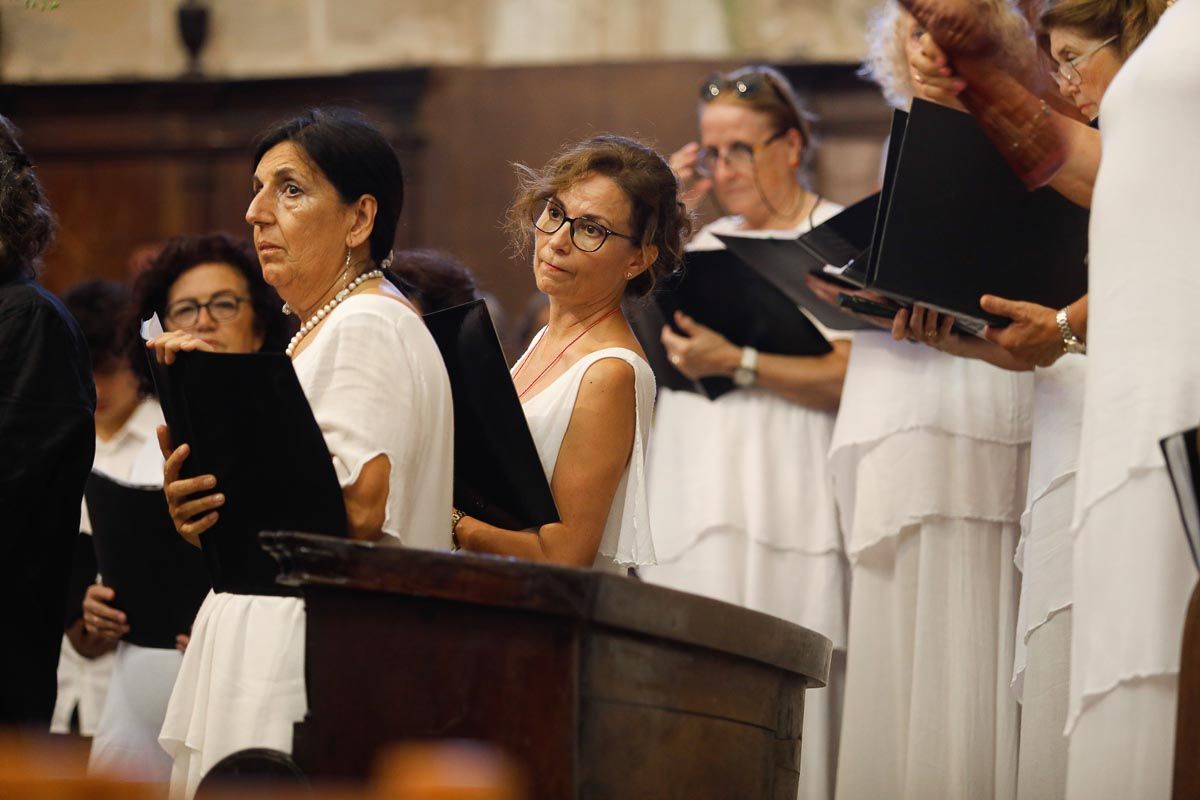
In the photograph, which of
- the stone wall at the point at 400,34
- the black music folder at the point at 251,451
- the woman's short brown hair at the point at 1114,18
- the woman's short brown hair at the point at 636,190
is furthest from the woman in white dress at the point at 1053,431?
the stone wall at the point at 400,34

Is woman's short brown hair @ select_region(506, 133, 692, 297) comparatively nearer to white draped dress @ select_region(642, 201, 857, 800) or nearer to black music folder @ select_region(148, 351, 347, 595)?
black music folder @ select_region(148, 351, 347, 595)

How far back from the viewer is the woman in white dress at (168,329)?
441 centimetres

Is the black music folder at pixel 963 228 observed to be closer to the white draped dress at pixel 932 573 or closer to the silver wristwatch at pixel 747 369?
the white draped dress at pixel 932 573

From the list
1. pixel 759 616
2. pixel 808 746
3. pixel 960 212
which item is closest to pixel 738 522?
pixel 808 746

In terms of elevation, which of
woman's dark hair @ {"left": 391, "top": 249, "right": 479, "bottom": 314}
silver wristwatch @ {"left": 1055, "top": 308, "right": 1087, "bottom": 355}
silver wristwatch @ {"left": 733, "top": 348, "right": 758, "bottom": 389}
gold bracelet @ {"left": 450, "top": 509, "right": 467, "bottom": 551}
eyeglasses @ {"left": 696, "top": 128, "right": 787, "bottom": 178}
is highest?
eyeglasses @ {"left": 696, "top": 128, "right": 787, "bottom": 178}

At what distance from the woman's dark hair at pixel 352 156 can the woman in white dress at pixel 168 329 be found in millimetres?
1285

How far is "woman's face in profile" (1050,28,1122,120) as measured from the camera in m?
3.67

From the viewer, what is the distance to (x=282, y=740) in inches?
113

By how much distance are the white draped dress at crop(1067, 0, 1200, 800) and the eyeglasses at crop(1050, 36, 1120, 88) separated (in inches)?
28.6

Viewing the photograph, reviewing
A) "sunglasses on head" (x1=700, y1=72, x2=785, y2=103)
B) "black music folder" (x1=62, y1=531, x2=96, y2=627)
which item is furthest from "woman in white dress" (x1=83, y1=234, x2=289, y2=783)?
"sunglasses on head" (x1=700, y1=72, x2=785, y2=103)

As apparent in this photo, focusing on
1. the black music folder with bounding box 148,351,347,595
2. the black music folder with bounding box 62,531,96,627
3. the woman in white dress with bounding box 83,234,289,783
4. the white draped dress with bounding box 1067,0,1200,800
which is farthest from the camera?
the black music folder with bounding box 62,531,96,627

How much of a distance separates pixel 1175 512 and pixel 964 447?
1665mm

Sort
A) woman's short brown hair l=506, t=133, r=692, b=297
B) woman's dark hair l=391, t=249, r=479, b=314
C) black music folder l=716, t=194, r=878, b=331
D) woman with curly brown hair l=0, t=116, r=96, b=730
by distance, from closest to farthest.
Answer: woman with curly brown hair l=0, t=116, r=96, b=730 → woman's short brown hair l=506, t=133, r=692, b=297 → black music folder l=716, t=194, r=878, b=331 → woman's dark hair l=391, t=249, r=479, b=314

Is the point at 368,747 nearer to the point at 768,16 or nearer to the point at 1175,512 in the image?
the point at 1175,512
